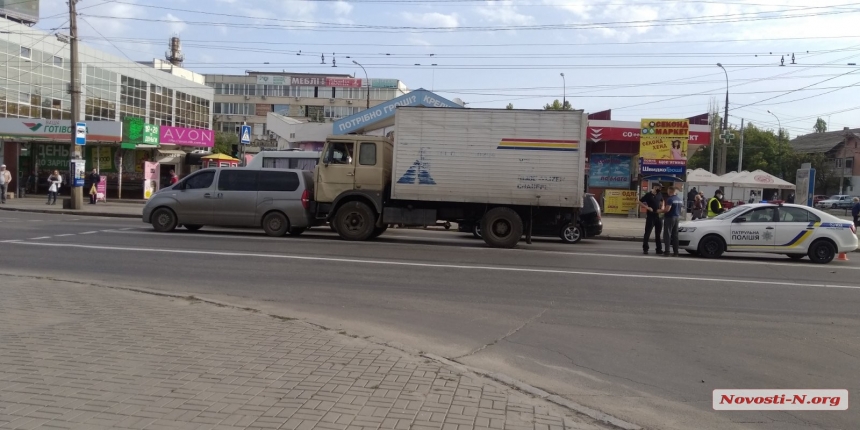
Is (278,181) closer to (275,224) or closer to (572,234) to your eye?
(275,224)

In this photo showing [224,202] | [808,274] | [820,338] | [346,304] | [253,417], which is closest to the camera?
[253,417]

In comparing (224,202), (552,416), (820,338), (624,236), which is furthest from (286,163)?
(552,416)

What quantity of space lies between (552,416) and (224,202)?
14.6m

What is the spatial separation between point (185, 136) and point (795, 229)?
92.0ft

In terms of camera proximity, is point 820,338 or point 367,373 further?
point 820,338

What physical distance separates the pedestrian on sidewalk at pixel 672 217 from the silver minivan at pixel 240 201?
8.93 metres

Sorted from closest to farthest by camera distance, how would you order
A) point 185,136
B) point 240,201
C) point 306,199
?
point 306,199
point 240,201
point 185,136

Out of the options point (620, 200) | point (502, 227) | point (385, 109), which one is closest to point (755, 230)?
point (502, 227)

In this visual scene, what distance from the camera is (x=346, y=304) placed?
9.48 metres

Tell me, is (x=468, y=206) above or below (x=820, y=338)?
above

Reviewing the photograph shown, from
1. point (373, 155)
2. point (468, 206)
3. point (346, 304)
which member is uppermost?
point (373, 155)

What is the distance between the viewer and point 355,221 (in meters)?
17.5

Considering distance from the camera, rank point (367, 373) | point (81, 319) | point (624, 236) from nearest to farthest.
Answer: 1. point (367, 373)
2. point (81, 319)
3. point (624, 236)

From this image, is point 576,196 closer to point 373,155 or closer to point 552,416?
point 373,155
